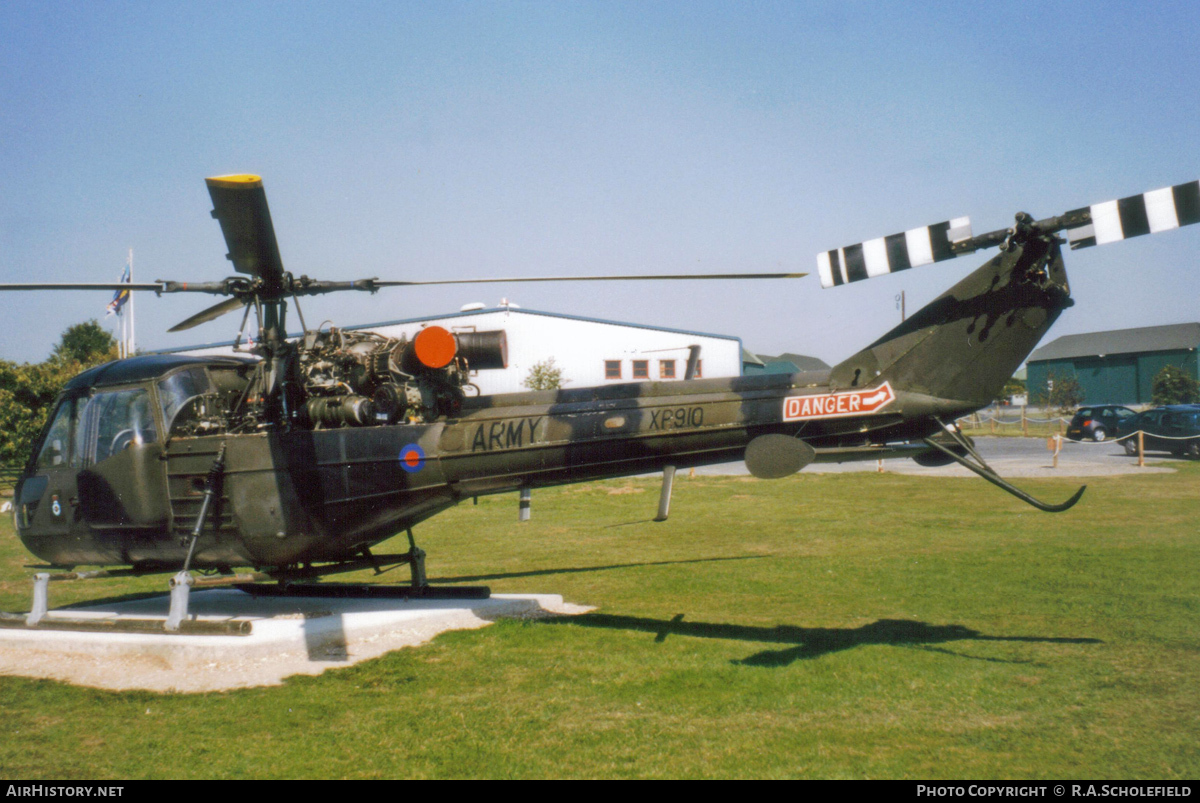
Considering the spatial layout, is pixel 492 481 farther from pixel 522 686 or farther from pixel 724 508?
pixel 724 508

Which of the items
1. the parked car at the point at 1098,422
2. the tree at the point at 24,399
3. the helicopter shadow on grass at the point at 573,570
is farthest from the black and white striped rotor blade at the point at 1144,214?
the parked car at the point at 1098,422

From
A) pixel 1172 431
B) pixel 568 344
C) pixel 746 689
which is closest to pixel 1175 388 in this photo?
pixel 1172 431

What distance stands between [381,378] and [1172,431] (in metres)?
31.0

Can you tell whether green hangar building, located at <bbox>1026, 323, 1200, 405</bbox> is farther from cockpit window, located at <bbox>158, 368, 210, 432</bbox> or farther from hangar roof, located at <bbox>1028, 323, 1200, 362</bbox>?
cockpit window, located at <bbox>158, 368, 210, 432</bbox>

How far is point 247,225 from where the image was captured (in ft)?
21.3

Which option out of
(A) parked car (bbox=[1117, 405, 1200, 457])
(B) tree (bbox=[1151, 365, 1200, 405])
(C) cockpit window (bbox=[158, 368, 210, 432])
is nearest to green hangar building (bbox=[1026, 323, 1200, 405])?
(B) tree (bbox=[1151, 365, 1200, 405])

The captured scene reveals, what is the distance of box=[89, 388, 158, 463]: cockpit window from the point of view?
8688 mm

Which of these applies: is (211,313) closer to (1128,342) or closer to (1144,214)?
(1144,214)

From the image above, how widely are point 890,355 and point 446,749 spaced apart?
5.07 metres

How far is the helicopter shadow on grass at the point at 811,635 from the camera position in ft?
25.3

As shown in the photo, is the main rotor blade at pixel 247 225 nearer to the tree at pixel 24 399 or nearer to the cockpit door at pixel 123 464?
the cockpit door at pixel 123 464
